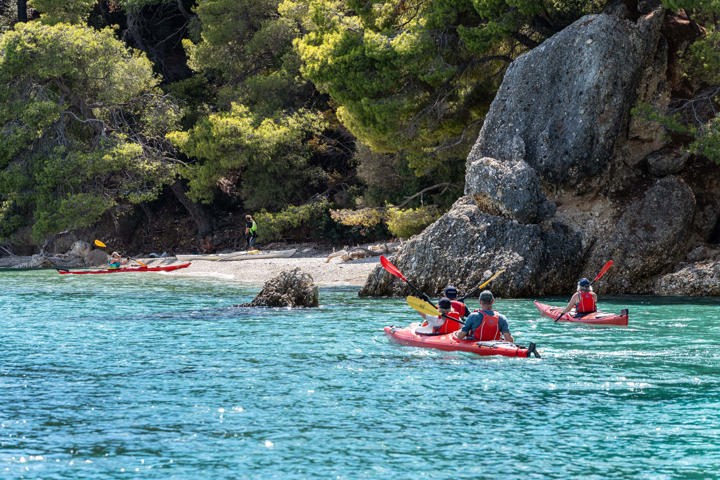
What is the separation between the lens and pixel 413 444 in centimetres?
1080

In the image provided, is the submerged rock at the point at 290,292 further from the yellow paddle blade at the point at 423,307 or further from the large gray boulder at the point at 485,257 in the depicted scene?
the yellow paddle blade at the point at 423,307

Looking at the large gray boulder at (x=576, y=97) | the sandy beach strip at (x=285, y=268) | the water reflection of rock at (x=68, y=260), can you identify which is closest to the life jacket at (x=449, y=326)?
the large gray boulder at (x=576, y=97)

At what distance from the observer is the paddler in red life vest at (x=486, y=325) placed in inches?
630

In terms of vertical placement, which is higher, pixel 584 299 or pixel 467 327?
pixel 584 299

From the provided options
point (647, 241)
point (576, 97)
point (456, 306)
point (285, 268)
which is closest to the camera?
point (456, 306)

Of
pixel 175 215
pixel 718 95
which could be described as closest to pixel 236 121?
pixel 175 215

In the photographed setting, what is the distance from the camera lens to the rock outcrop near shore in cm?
2494

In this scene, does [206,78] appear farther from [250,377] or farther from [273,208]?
[250,377]

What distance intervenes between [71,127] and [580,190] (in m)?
25.1

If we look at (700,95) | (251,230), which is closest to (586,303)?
(700,95)

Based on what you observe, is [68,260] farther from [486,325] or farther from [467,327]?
[486,325]

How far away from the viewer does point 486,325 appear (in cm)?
1602

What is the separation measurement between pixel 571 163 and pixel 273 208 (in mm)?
18415

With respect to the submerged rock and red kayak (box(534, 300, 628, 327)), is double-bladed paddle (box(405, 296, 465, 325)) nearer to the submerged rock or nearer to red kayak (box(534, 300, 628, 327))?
red kayak (box(534, 300, 628, 327))
